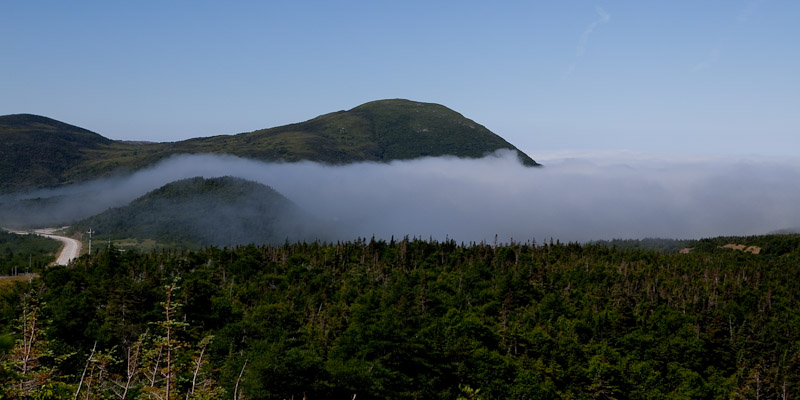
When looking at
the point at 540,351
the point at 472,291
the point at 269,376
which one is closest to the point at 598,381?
the point at 540,351

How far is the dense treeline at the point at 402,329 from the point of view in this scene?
2393 inches

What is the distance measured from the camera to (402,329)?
83.4m

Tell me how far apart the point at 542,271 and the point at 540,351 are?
8124 cm

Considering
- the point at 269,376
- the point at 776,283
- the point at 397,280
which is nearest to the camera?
the point at 269,376

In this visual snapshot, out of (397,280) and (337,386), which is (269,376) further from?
(397,280)

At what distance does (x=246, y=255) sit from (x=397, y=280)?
51461mm

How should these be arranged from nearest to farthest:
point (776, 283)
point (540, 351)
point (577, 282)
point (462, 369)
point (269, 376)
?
point (269, 376)
point (462, 369)
point (540, 351)
point (577, 282)
point (776, 283)

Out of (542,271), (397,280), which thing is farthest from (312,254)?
(542,271)

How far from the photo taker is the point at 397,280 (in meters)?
161

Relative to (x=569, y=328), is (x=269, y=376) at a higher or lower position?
higher

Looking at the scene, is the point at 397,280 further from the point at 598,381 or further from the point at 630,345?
the point at 598,381

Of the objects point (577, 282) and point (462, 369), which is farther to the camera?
point (577, 282)

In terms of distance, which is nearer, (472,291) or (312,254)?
(472,291)

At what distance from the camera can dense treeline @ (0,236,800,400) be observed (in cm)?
6078
